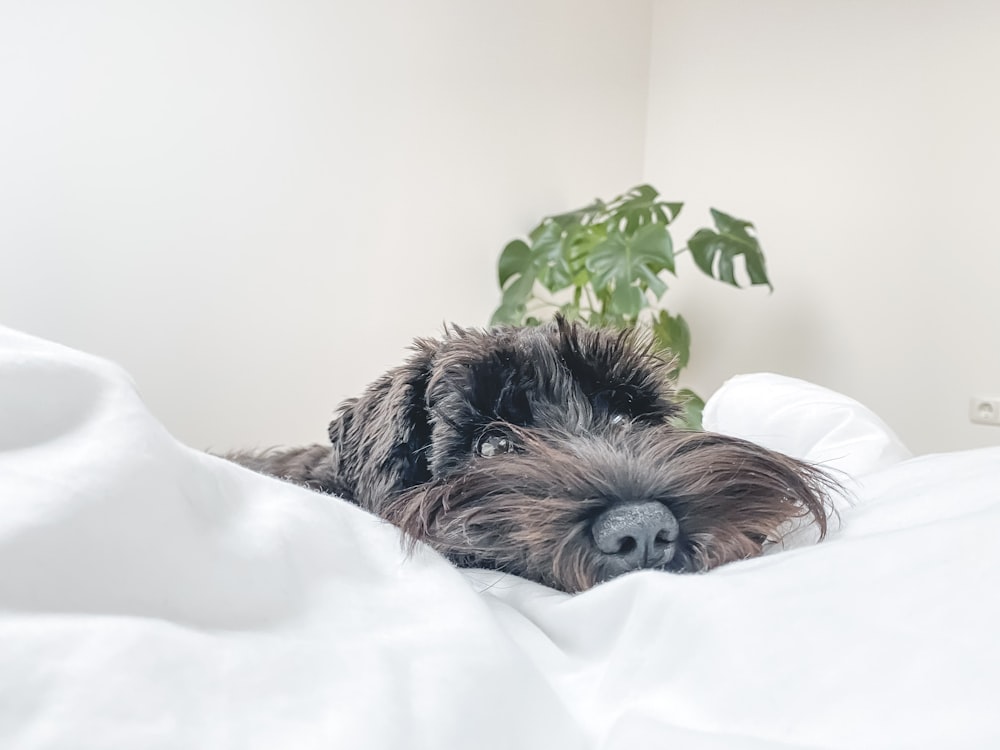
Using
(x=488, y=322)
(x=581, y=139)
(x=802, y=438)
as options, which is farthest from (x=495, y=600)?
(x=581, y=139)

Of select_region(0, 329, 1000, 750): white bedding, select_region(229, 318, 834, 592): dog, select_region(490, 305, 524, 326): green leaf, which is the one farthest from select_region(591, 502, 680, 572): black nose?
select_region(490, 305, 524, 326): green leaf

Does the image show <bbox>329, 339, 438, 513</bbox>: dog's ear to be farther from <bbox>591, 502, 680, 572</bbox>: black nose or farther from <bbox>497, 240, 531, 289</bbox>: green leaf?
<bbox>497, 240, 531, 289</bbox>: green leaf

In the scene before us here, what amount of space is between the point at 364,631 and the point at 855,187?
3.47 meters

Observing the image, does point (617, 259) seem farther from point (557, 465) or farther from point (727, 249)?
point (557, 465)

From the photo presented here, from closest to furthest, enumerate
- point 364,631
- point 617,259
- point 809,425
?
point 364,631, point 809,425, point 617,259

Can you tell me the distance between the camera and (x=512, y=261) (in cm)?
331

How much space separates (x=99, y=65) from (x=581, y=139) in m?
2.26

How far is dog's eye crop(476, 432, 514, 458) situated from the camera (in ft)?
3.23

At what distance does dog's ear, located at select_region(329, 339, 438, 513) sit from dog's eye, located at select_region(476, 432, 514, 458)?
8 centimetres

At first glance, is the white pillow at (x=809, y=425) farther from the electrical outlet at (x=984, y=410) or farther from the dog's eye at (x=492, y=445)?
the electrical outlet at (x=984, y=410)

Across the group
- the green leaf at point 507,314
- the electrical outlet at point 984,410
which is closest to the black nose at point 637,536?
the green leaf at point 507,314

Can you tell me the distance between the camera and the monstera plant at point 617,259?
9.29 feet

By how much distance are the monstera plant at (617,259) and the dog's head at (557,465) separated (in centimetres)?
168

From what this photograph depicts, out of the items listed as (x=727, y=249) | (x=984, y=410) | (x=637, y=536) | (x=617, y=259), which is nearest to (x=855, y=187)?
(x=727, y=249)
